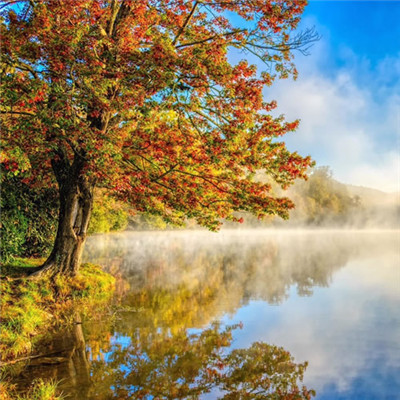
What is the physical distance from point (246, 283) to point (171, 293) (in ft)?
12.8

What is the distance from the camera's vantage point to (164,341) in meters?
6.87

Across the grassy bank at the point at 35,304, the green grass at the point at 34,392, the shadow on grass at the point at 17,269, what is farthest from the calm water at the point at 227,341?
the shadow on grass at the point at 17,269

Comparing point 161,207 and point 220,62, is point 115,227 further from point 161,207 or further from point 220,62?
point 220,62

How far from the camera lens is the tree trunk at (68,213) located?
9.95 m

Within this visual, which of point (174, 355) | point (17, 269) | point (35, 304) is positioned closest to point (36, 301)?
point (35, 304)

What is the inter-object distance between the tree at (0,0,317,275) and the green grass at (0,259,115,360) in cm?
71

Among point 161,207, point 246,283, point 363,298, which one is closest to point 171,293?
point 161,207

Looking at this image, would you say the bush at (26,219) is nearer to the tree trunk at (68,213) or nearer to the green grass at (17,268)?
the green grass at (17,268)

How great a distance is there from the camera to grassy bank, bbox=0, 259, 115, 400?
5652mm

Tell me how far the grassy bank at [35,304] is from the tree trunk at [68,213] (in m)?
0.44

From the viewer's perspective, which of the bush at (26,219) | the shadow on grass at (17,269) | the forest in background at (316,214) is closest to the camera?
the shadow on grass at (17,269)

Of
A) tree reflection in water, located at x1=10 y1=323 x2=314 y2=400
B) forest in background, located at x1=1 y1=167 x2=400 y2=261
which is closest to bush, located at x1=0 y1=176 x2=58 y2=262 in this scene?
forest in background, located at x1=1 y1=167 x2=400 y2=261

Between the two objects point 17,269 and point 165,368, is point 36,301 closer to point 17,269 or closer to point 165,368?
point 17,269

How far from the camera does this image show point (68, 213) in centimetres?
1014
